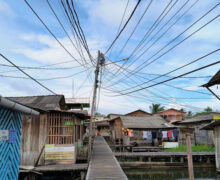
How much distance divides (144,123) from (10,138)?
61.1ft

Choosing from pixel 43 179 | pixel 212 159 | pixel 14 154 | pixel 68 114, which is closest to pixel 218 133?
pixel 212 159

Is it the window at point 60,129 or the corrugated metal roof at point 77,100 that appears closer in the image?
the window at point 60,129

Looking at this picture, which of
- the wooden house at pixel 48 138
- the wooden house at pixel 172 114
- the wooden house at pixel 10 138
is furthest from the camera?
the wooden house at pixel 172 114

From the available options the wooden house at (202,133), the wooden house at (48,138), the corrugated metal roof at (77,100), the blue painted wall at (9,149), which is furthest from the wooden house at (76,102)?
the blue painted wall at (9,149)

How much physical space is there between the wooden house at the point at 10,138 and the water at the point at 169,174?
32.3 feet

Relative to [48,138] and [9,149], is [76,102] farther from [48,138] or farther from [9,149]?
[9,149]

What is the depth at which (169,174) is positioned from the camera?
14805mm

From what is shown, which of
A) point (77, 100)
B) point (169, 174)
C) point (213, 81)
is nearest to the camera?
point (213, 81)

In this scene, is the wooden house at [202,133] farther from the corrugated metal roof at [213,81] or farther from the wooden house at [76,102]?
the wooden house at [76,102]

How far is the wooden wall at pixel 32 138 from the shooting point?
10922mm

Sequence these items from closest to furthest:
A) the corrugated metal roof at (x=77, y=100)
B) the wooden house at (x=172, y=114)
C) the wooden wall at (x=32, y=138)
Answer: the wooden wall at (x=32, y=138), the corrugated metal roof at (x=77, y=100), the wooden house at (x=172, y=114)

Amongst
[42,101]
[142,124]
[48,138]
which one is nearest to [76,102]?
[142,124]

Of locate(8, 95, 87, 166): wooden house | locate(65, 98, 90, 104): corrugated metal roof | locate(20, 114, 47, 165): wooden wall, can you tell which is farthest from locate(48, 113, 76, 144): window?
locate(65, 98, 90, 104): corrugated metal roof

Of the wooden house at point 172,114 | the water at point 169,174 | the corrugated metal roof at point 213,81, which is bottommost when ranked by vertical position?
the water at point 169,174
